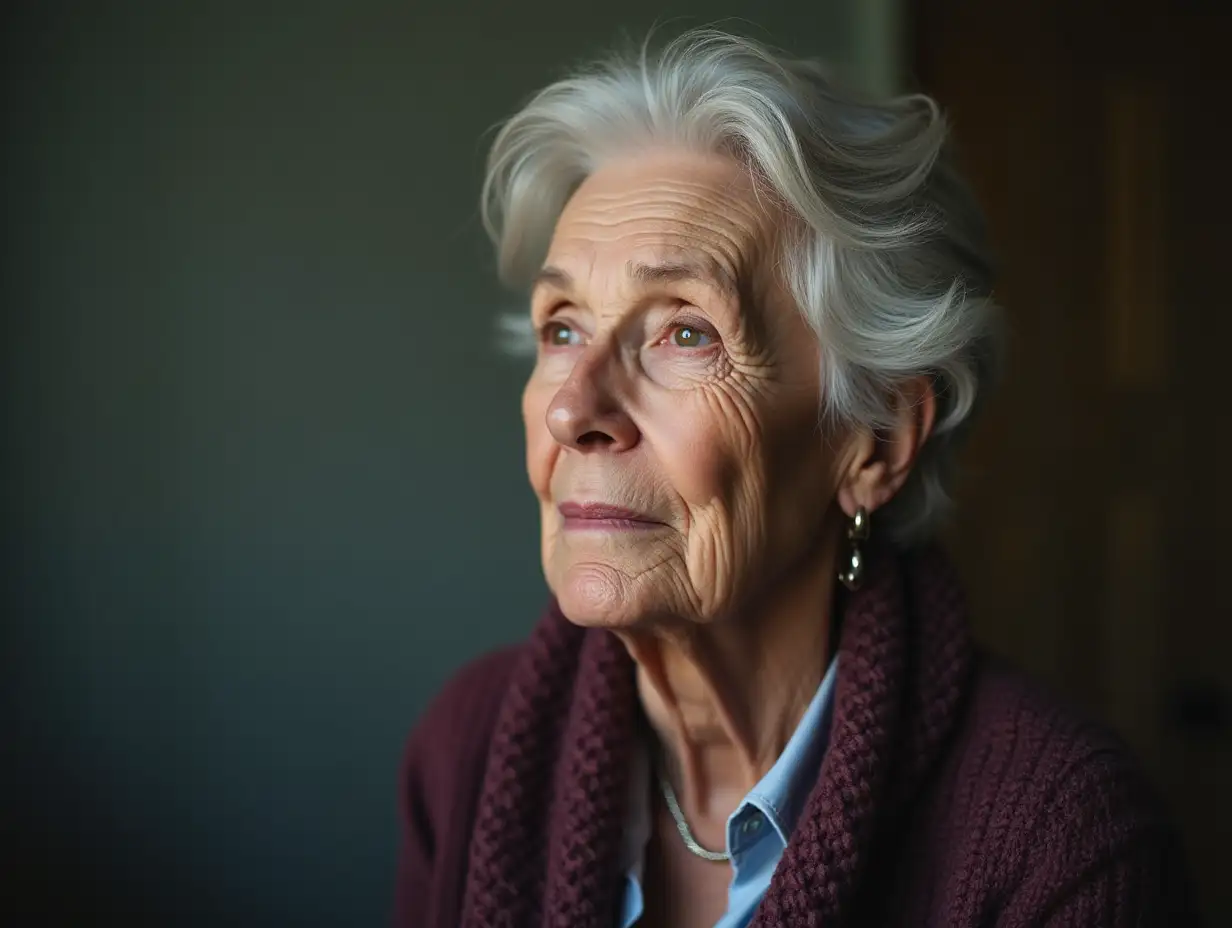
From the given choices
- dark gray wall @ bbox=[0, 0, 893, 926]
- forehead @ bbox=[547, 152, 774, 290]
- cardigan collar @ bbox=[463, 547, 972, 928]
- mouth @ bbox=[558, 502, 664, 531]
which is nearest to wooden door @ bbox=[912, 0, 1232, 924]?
dark gray wall @ bbox=[0, 0, 893, 926]

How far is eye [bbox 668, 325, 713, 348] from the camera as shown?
3.99ft

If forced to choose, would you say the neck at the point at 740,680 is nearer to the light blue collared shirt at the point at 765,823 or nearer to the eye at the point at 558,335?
the light blue collared shirt at the point at 765,823

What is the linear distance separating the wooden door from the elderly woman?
1146 mm

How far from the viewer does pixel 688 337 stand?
1224mm

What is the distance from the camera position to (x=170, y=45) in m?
1.78

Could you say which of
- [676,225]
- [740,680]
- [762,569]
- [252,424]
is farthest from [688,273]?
[252,424]

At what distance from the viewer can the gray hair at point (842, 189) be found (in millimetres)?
1222

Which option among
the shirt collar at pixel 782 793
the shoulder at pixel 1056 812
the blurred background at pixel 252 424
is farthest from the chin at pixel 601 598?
the blurred background at pixel 252 424

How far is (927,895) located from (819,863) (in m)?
0.16

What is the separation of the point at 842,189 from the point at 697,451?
0.37m

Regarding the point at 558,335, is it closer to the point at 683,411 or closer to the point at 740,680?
the point at 683,411

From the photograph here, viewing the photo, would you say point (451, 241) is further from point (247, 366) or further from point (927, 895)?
point (927, 895)

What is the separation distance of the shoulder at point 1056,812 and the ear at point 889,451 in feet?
1.00

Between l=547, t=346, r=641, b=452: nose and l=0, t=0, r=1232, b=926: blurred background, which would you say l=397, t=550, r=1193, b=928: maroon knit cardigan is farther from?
l=0, t=0, r=1232, b=926: blurred background
